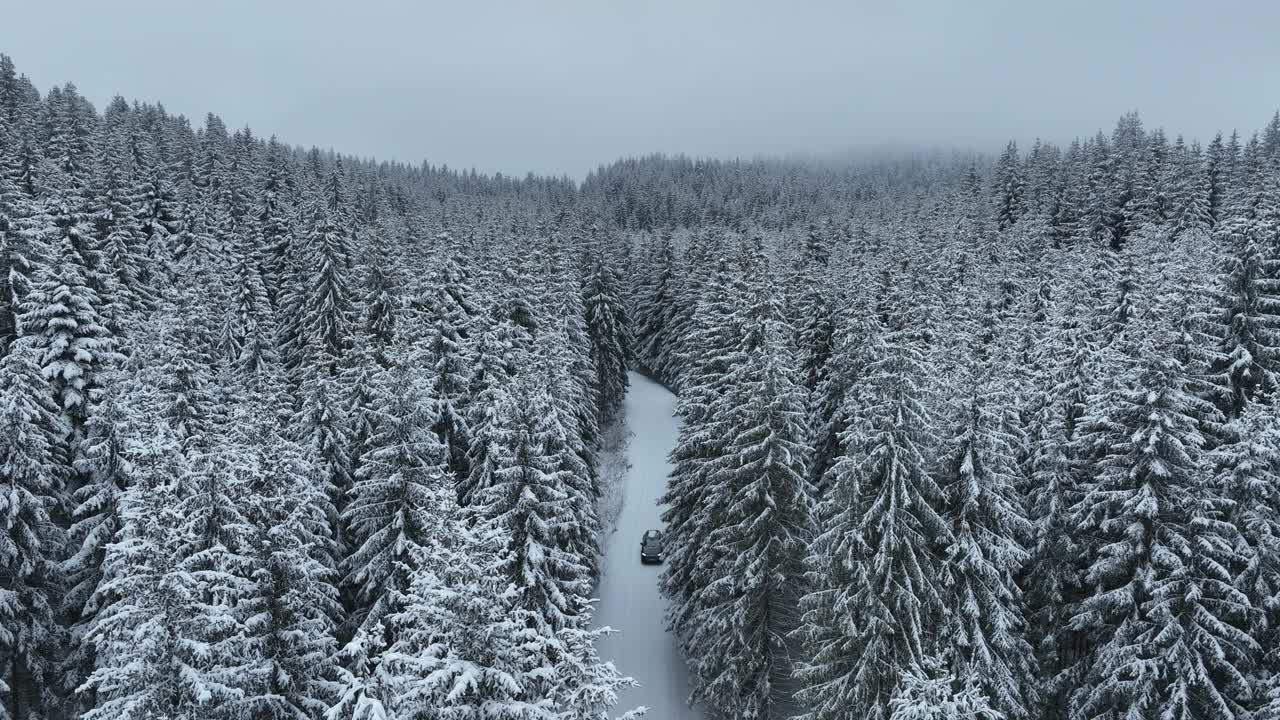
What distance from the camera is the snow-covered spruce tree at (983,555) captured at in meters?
18.1

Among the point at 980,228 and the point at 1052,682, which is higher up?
the point at 980,228

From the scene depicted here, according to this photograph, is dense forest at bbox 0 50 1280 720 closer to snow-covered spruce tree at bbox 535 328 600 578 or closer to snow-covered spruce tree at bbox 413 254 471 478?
snow-covered spruce tree at bbox 413 254 471 478

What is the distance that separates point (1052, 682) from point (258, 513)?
2191 cm

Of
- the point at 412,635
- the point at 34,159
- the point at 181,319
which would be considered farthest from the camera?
the point at 34,159

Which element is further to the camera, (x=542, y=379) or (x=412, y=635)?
(x=542, y=379)

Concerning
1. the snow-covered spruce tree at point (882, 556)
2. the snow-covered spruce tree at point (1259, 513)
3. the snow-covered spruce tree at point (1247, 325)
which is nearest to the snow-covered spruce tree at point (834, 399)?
the snow-covered spruce tree at point (882, 556)

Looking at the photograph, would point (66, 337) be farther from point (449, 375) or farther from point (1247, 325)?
point (1247, 325)

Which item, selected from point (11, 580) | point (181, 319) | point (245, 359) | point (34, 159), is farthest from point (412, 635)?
point (34, 159)

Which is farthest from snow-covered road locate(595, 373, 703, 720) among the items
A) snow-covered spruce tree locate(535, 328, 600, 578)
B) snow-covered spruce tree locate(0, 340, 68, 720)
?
snow-covered spruce tree locate(0, 340, 68, 720)

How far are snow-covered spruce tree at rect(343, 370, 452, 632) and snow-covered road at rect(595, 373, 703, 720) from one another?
1201cm

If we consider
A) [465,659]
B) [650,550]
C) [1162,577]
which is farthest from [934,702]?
[650,550]

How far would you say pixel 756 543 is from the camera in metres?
23.0

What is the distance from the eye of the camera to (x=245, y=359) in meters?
34.2

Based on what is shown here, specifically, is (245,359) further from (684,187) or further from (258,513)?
(684,187)
